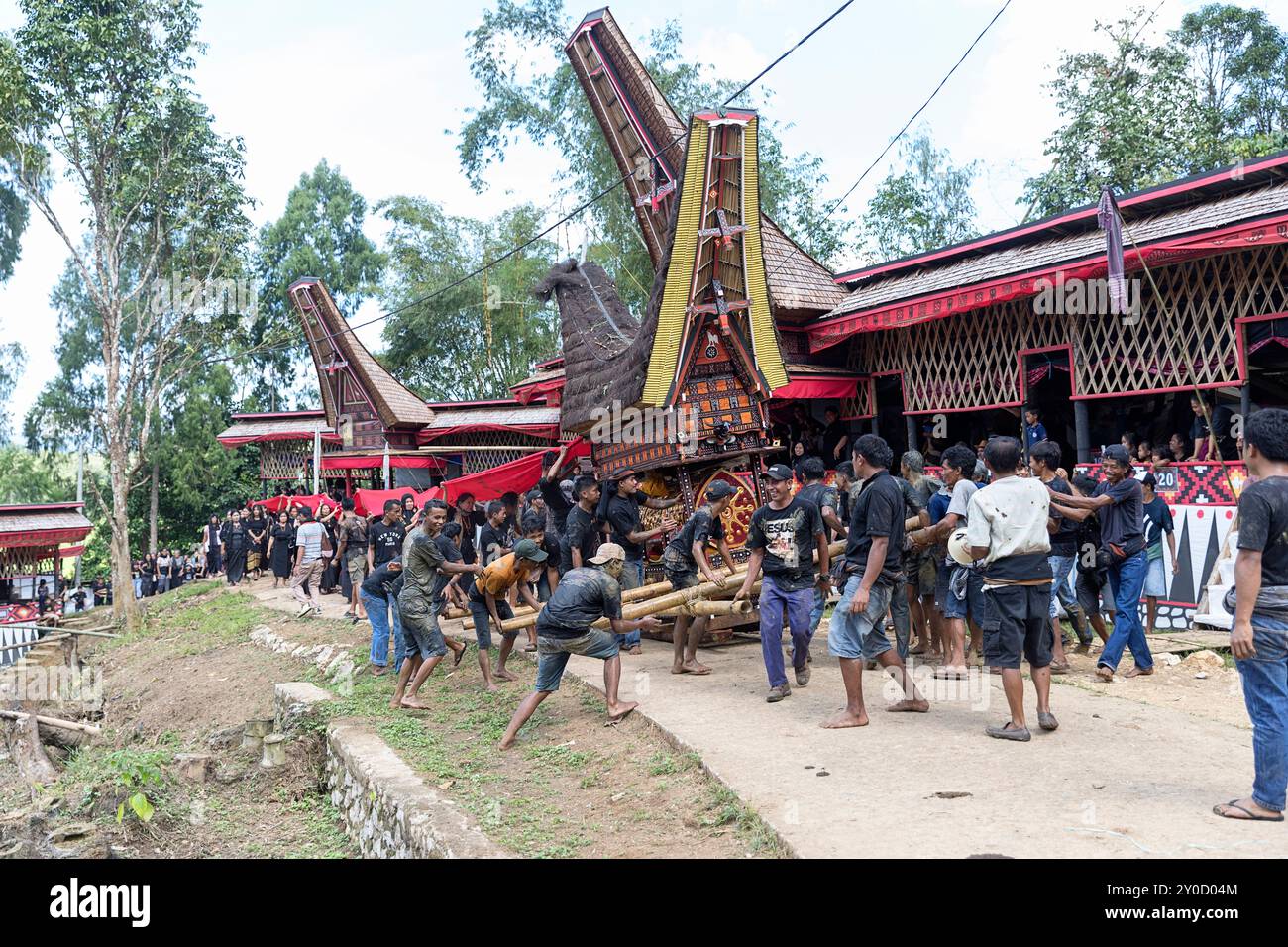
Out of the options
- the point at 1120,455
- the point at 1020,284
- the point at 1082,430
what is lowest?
the point at 1120,455

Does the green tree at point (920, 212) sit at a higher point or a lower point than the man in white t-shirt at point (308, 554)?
higher

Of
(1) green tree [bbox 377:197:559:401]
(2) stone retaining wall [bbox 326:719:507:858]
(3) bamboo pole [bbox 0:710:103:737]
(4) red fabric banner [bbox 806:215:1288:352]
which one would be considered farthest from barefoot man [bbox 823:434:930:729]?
(1) green tree [bbox 377:197:559:401]

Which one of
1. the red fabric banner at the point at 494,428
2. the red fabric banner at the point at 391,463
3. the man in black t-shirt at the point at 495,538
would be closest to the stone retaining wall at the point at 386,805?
the man in black t-shirt at the point at 495,538

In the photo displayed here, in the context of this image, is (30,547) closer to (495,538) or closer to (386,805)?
(495,538)

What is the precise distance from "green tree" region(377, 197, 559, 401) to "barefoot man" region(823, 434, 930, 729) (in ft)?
80.9

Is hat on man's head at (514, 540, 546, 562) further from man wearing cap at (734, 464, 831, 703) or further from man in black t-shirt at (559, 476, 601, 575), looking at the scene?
man wearing cap at (734, 464, 831, 703)

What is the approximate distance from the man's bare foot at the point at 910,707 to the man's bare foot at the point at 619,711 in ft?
6.08

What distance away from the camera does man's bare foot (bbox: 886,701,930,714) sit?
6.50 m

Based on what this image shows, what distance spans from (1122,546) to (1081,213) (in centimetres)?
598

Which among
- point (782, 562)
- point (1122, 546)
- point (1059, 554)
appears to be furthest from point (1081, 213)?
point (782, 562)

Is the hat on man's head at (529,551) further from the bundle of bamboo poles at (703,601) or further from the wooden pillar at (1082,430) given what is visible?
the wooden pillar at (1082,430)

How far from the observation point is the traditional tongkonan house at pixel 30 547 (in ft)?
63.9

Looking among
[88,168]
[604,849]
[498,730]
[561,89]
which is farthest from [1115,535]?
[561,89]

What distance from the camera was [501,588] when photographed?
8695mm
